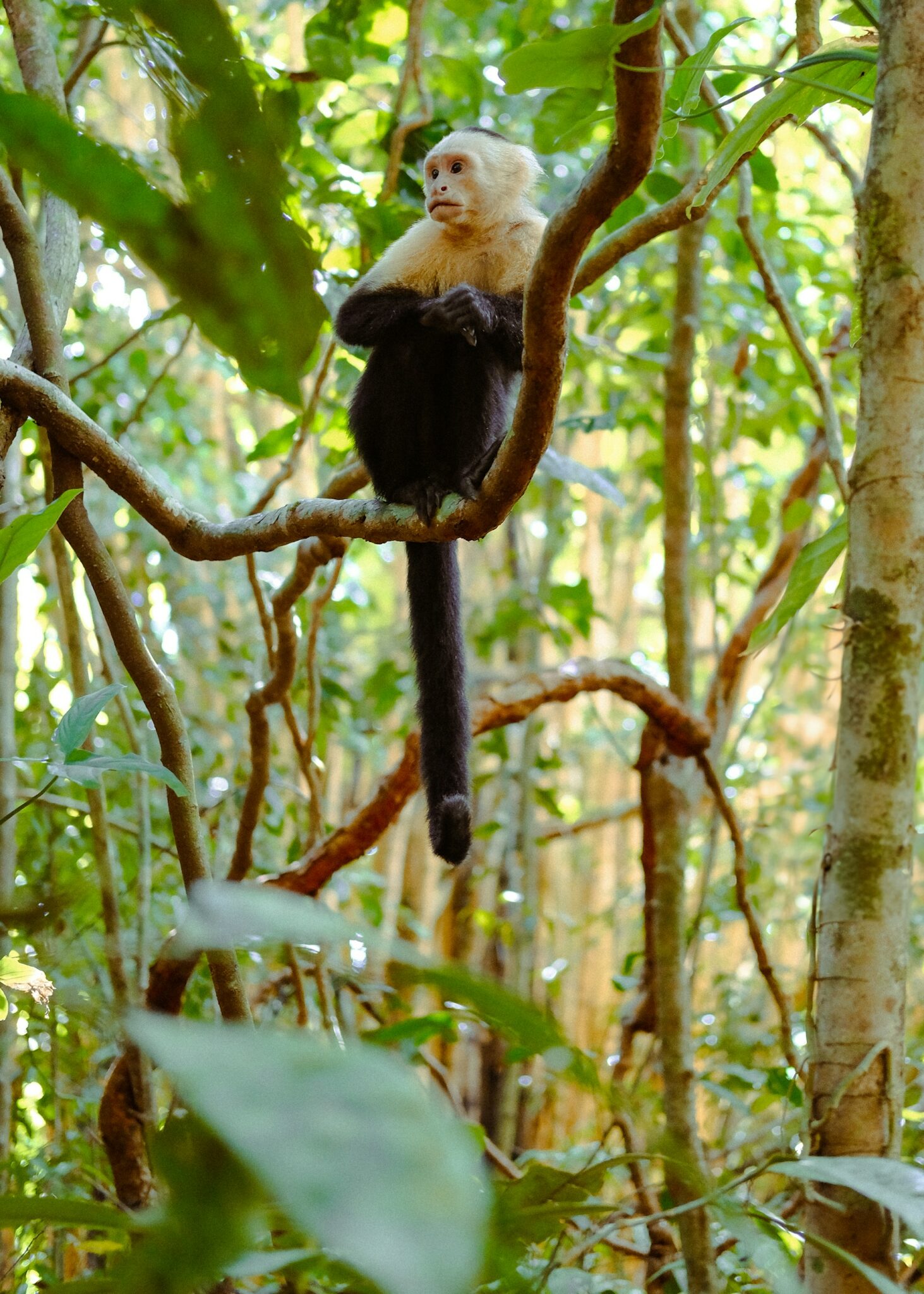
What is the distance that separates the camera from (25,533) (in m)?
0.94

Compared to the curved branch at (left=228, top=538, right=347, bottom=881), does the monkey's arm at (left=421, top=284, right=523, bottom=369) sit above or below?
above

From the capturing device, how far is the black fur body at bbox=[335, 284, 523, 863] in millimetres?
2146

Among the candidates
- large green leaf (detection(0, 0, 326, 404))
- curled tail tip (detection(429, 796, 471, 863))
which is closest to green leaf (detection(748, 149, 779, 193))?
curled tail tip (detection(429, 796, 471, 863))

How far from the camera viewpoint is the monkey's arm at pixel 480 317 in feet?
6.31

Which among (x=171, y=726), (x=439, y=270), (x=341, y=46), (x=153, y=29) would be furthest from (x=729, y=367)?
(x=153, y=29)

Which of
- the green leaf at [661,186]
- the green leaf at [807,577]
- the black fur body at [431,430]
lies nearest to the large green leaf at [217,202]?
the green leaf at [807,577]

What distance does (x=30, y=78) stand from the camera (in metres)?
1.56

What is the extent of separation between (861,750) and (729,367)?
2904 mm

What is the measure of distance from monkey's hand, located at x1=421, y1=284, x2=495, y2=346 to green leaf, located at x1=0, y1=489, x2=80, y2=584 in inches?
42.6

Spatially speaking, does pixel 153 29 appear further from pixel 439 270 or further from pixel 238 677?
pixel 238 677

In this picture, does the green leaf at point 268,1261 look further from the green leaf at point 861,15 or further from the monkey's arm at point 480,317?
the monkey's arm at point 480,317

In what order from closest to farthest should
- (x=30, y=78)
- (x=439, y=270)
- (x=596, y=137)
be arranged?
(x=30, y=78), (x=439, y=270), (x=596, y=137)

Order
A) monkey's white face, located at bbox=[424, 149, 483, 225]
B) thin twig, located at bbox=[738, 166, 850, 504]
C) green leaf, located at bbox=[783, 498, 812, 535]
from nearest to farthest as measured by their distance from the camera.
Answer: thin twig, located at bbox=[738, 166, 850, 504] < monkey's white face, located at bbox=[424, 149, 483, 225] < green leaf, located at bbox=[783, 498, 812, 535]

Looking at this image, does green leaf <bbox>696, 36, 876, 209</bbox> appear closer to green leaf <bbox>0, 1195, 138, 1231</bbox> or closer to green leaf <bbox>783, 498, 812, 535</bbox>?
green leaf <bbox>0, 1195, 138, 1231</bbox>
